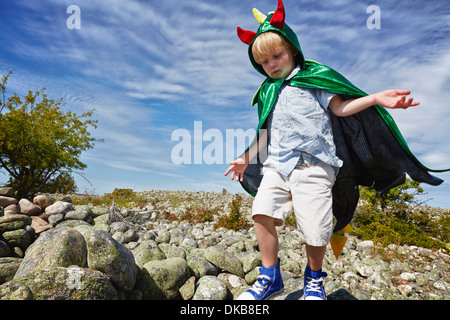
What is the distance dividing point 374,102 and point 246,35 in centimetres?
136

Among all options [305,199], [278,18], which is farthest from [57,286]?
[278,18]

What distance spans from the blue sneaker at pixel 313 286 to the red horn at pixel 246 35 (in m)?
2.30

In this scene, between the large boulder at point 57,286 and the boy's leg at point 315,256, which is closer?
the large boulder at point 57,286

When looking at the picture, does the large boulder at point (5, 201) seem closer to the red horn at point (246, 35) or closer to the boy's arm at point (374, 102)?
the red horn at point (246, 35)

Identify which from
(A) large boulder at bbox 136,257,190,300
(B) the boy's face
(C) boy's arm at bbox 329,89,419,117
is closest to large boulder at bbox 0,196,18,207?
(A) large boulder at bbox 136,257,190,300

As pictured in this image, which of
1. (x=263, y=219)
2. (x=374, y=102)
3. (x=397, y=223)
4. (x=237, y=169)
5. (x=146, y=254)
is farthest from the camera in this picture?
(x=397, y=223)

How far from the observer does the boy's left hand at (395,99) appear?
7.45 ft

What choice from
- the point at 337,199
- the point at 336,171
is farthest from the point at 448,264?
the point at 336,171

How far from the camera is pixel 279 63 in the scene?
9.20 ft

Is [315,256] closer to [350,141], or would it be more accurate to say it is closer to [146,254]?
[350,141]

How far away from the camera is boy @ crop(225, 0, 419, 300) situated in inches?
101

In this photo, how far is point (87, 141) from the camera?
1255 centimetres

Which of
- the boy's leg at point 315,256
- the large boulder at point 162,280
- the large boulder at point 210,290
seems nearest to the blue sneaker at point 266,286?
the boy's leg at point 315,256
